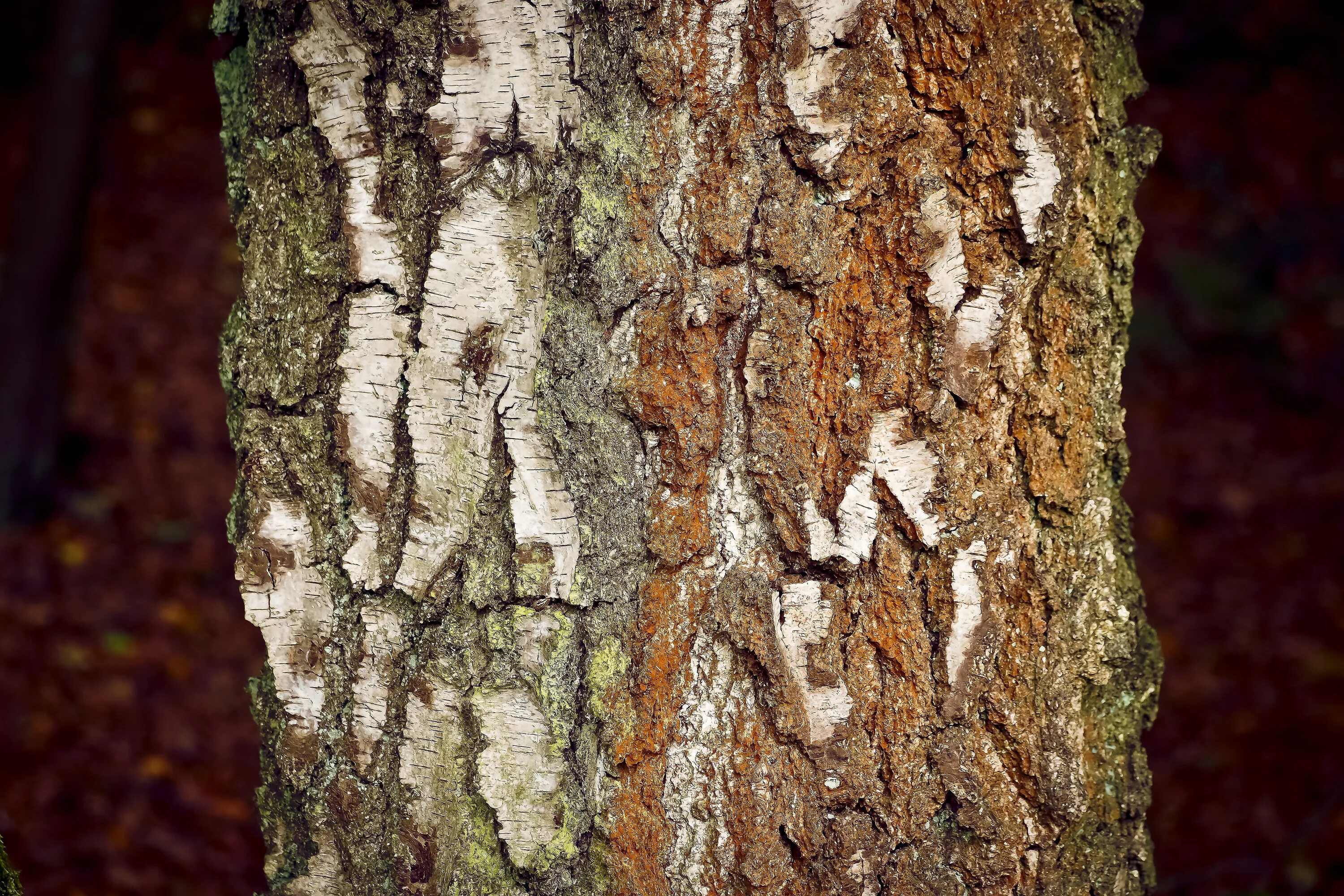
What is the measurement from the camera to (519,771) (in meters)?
0.98

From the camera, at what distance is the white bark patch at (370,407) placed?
0.95 m

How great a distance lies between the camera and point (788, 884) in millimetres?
975

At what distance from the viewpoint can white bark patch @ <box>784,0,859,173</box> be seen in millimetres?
882

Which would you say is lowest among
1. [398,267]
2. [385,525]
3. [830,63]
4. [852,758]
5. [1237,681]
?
[1237,681]

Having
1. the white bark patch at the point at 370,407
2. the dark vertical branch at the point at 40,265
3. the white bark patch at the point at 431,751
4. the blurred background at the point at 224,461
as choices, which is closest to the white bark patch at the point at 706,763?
the white bark patch at the point at 431,751

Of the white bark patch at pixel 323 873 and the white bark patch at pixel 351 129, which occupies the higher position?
the white bark patch at pixel 351 129

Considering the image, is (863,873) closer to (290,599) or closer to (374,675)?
(374,675)

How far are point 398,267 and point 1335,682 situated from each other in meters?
3.79

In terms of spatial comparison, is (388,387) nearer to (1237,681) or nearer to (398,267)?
(398,267)

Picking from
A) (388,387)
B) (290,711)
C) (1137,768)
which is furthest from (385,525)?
(1137,768)

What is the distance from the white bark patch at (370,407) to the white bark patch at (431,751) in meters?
0.13

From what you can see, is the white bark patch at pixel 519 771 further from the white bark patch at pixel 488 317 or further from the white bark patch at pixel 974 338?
the white bark patch at pixel 974 338

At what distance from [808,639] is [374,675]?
0.47 m

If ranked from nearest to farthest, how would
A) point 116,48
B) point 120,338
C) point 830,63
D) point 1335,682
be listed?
point 830,63 < point 1335,682 < point 116,48 < point 120,338
